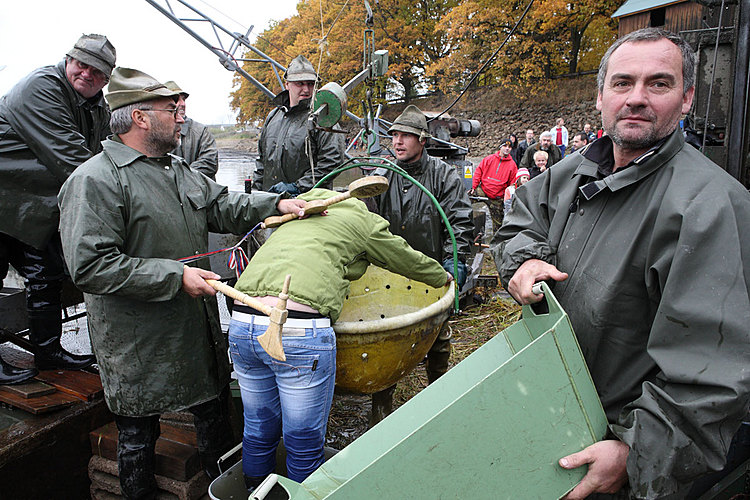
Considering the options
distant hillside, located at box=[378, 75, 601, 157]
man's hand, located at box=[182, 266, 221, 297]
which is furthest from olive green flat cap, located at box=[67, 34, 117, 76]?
distant hillside, located at box=[378, 75, 601, 157]

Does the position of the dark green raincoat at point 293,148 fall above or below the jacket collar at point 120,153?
below

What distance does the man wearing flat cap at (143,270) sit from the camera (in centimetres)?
209

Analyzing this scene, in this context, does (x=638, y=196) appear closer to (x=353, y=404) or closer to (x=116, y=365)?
(x=116, y=365)

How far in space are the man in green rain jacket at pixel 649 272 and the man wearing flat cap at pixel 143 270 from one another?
139 cm

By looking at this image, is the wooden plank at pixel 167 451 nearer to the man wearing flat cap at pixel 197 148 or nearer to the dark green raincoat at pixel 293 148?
the dark green raincoat at pixel 293 148

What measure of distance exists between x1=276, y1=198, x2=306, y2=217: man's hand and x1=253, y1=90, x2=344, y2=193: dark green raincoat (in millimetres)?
1345

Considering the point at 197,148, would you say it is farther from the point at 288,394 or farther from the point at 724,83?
the point at 724,83

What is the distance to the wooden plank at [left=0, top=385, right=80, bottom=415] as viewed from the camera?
2771 millimetres

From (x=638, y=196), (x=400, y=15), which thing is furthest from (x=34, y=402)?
(x=400, y=15)

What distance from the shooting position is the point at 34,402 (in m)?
2.82

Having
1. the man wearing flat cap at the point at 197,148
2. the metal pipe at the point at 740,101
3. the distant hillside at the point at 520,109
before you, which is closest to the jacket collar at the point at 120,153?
the man wearing flat cap at the point at 197,148

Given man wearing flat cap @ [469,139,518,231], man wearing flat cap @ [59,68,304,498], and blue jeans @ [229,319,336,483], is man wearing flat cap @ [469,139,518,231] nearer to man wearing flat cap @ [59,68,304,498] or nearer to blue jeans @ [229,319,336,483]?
man wearing flat cap @ [59,68,304,498]

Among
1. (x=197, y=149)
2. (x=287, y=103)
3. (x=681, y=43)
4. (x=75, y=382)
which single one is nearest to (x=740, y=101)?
(x=681, y=43)

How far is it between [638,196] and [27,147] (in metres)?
3.33
